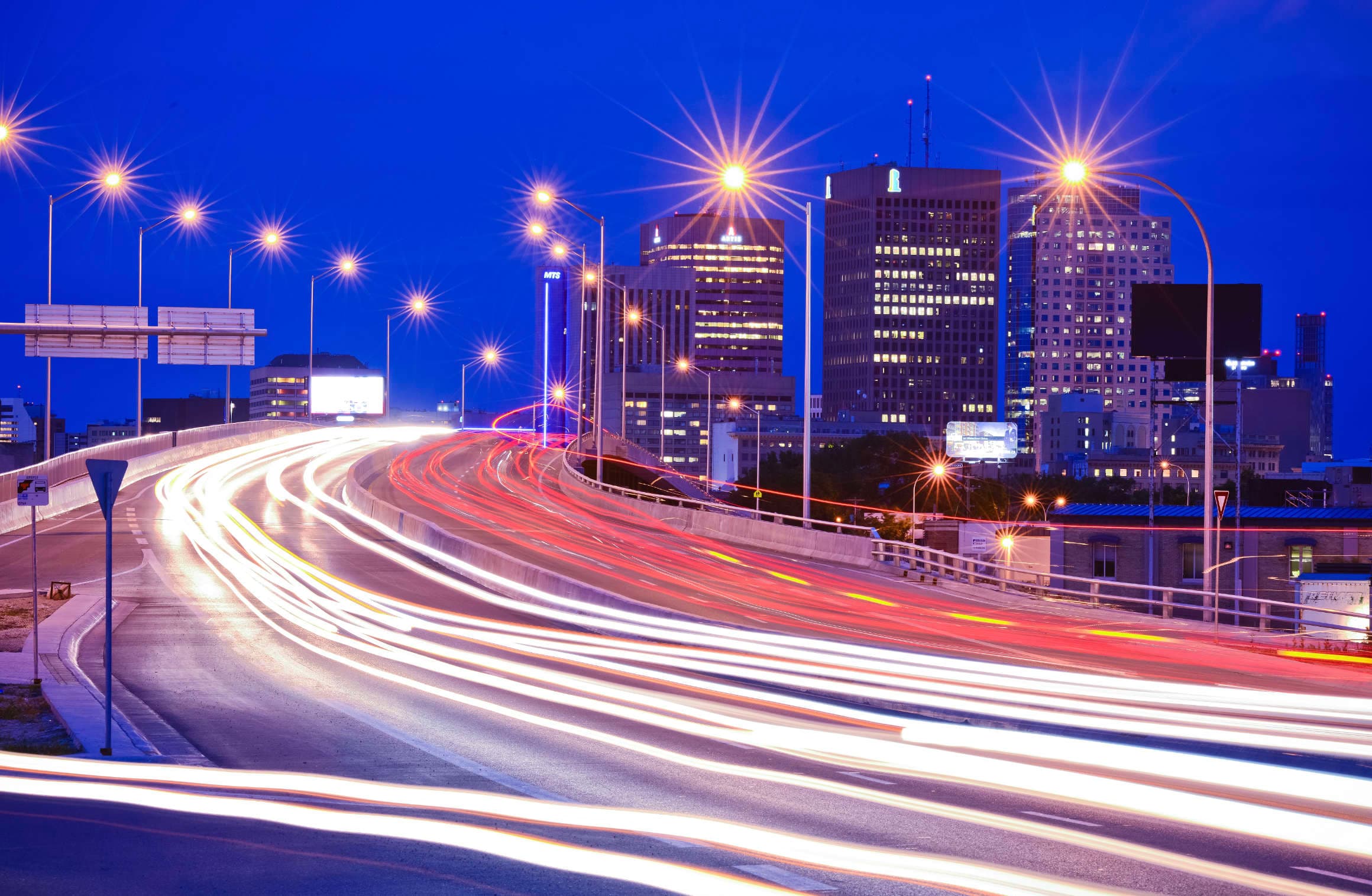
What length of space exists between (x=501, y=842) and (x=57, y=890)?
118 inches

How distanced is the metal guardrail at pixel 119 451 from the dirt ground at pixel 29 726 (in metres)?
19.2

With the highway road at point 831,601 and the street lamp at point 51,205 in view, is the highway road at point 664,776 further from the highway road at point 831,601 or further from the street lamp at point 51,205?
the street lamp at point 51,205

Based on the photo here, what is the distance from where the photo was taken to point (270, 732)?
15719 millimetres

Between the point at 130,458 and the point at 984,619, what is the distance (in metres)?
48.9

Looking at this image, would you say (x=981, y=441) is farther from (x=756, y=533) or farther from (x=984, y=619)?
(x=984, y=619)

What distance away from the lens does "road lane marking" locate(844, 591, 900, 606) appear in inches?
1302

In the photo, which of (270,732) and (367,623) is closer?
(270,732)

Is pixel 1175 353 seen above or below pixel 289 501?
above

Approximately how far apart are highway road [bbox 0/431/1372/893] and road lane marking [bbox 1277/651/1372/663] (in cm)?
524

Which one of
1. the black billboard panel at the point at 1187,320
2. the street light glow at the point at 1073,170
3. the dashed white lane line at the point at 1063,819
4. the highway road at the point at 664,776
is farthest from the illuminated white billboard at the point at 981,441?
the dashed white lane line at the point at 1063,819

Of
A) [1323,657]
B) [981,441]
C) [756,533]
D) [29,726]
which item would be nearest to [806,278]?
[756,533]

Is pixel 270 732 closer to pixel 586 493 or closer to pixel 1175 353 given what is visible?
pixel 586 493

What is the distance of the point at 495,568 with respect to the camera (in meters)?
35.3

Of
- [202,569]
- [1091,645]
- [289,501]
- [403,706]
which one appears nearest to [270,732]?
[403,706]
